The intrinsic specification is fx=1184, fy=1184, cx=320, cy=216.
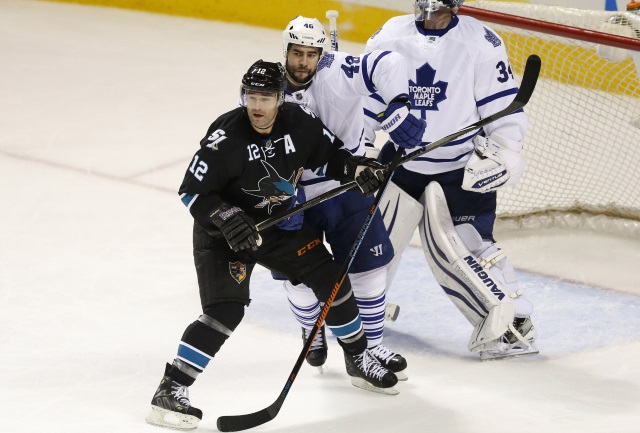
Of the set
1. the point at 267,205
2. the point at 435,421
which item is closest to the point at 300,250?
the point at 267,205

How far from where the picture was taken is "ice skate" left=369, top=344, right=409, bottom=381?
11.3 feet

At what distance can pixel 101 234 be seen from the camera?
4.67 m

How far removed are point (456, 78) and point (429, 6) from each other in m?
0.23

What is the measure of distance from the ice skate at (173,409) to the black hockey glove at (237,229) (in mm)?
411

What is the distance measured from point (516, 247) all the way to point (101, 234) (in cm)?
163

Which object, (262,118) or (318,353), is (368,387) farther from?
(262,118)

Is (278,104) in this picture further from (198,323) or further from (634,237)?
(634,237)

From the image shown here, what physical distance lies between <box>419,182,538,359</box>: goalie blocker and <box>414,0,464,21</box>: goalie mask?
0.52 meters

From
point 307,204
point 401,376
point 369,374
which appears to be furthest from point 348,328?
A: point 307,204

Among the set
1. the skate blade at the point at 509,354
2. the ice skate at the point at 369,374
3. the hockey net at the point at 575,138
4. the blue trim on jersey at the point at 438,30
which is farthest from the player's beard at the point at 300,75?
the hockey net at the point at 575,138

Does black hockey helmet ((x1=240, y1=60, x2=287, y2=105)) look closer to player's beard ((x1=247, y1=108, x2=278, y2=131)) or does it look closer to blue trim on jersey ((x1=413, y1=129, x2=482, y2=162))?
player's beard ((x1=247, y1=108, x2=278, y2=131))

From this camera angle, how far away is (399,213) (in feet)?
12.3

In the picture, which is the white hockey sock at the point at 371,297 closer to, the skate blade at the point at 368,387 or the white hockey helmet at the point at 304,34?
the skate blade at the point at 368,387

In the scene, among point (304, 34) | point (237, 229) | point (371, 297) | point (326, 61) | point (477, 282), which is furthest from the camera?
point (477, 282)
